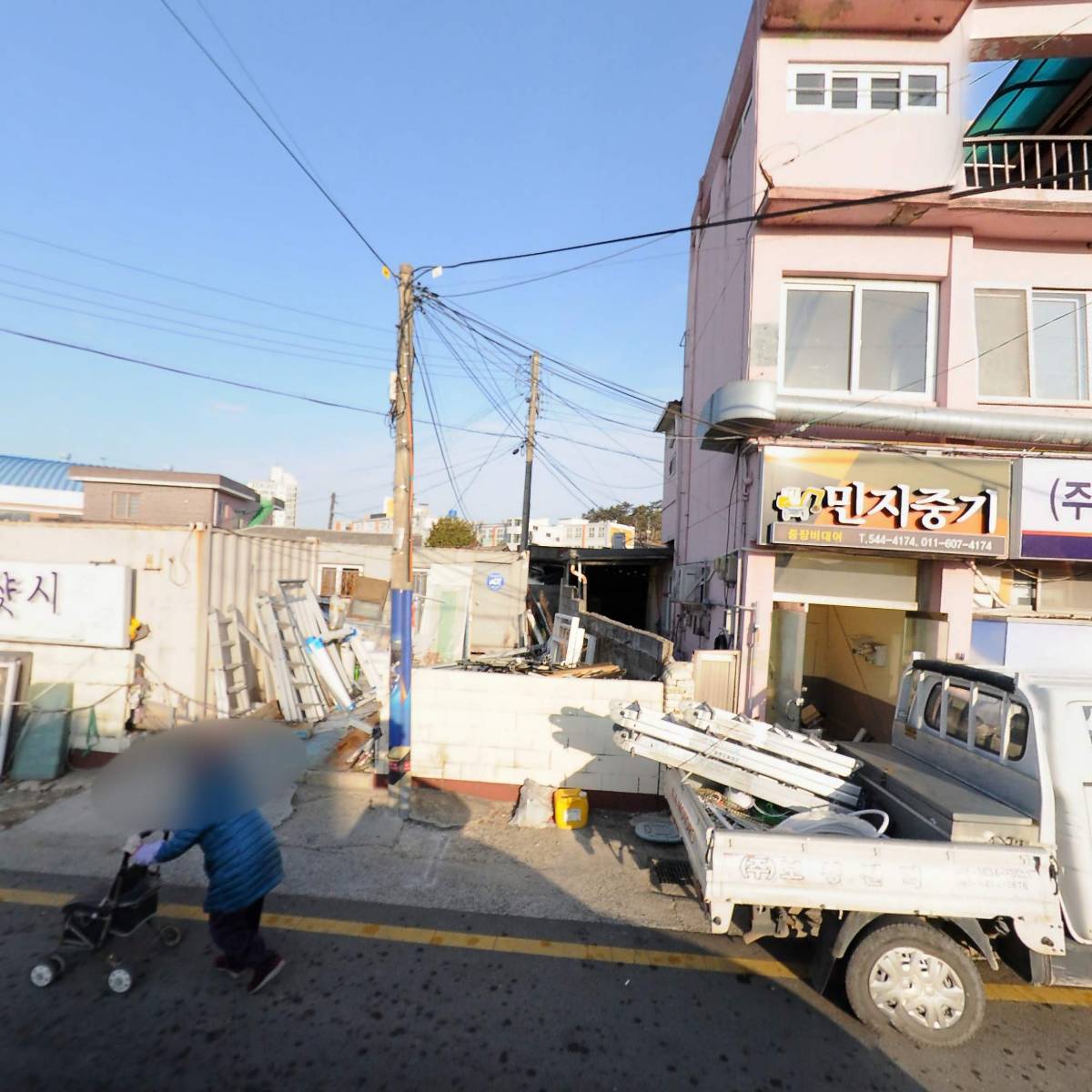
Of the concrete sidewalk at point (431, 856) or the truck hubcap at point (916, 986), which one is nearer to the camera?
the truck hubcap at point (916, 986)

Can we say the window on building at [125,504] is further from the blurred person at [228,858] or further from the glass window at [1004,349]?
the glass window at [1004,349]

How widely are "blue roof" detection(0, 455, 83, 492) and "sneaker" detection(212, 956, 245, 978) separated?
3079cm

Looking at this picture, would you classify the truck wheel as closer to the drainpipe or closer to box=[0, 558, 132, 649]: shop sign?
the drainpipe

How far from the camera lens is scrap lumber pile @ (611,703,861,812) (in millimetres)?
4609

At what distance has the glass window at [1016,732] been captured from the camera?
3846mm

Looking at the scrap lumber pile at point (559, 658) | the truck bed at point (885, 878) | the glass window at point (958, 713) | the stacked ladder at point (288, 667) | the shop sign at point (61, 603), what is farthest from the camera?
the scrap lumber pile at point (559, 658)

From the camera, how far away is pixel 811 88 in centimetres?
857

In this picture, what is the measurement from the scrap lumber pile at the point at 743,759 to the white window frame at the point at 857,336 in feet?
17.9

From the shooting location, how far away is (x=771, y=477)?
8.12 metres

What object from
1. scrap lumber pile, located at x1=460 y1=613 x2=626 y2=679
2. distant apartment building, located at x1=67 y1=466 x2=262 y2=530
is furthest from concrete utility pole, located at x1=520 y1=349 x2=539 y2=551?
distant apartment building, located at x1=67 y1=466 x2=262 y2=530

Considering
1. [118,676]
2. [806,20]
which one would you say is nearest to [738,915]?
[118,676]

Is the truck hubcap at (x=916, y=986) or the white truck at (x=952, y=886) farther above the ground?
the white truck at (x=952, y=886)

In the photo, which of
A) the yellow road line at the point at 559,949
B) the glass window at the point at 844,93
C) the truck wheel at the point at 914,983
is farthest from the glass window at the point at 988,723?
the glass window at the point at 844,93

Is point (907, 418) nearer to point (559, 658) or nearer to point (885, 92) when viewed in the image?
point (885, 92)
